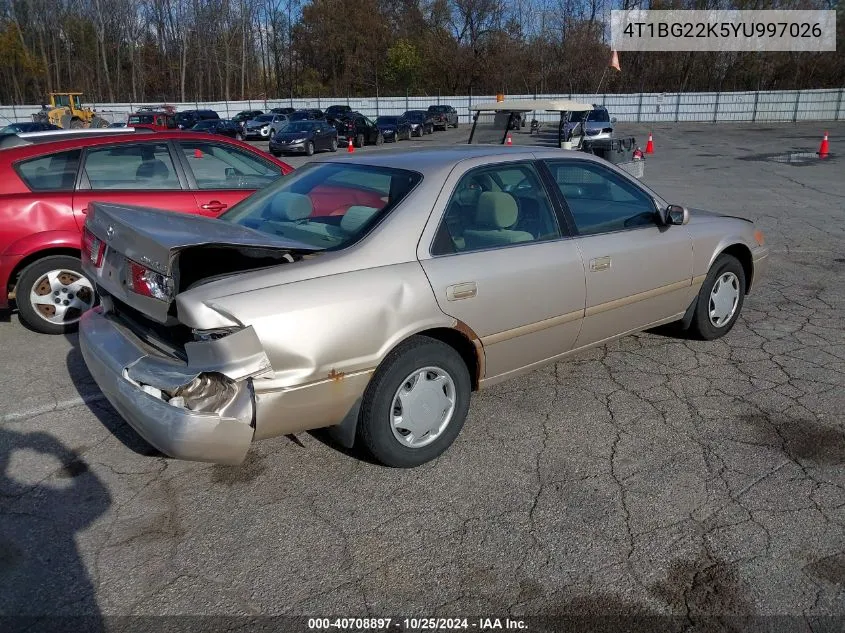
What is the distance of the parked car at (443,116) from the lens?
4188 cm

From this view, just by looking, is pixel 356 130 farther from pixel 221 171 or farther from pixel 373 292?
pixel 373 292

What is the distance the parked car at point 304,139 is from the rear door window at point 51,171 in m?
21.9

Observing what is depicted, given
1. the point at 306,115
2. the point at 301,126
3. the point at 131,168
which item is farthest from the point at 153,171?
the point at 306,115

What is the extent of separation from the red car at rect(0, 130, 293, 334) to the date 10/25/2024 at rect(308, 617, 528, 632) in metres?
4.14

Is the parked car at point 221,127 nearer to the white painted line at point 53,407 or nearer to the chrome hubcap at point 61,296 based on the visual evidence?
the chrome hubcap at point 61,296

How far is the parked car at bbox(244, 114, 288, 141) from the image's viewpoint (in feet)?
117

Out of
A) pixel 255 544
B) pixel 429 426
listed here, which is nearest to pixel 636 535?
pixel 429 426

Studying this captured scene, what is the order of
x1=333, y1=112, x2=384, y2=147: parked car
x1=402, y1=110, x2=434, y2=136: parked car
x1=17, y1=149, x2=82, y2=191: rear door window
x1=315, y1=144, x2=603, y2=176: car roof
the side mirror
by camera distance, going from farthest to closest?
x1=402, y1=110, x2=434, y2=136: parked car → x1=333, y1=112, x2=384, y2=147: parked car → x1=17, y1=149, x2=82, y2=191: rear door window → the side mirror → x1=315, y1=144, x2=603, y2=176: car roof

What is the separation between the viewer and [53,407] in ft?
13.8

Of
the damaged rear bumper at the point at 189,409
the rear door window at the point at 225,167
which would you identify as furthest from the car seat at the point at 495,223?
the rear door window at the point at 225,167

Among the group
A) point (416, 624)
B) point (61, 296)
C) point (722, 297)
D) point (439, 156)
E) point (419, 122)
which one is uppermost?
point (439, 156)

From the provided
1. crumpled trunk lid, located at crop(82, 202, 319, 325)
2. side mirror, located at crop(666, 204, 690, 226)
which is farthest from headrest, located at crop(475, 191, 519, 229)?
side mirror, located at crop(666, 204, 690, 226)

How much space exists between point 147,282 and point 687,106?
156ft

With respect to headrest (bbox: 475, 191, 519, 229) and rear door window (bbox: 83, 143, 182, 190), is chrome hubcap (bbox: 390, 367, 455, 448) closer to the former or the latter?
headrest (bbox: 475, 191, 519, 229)
